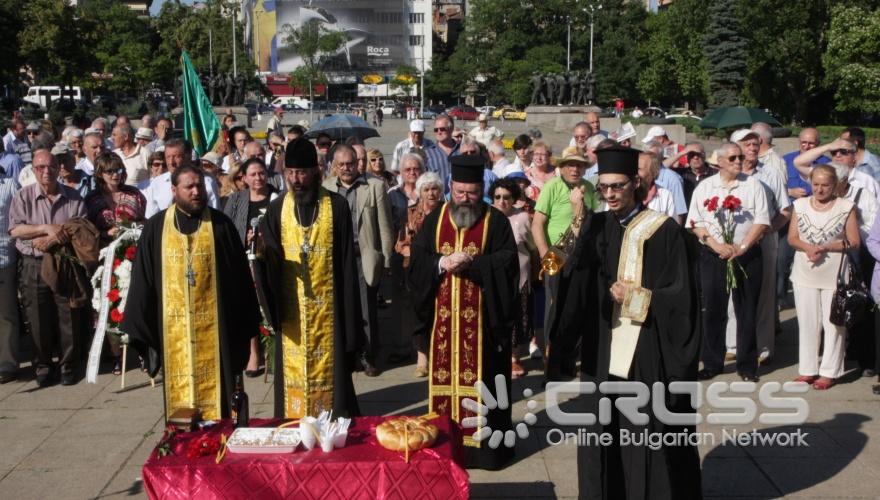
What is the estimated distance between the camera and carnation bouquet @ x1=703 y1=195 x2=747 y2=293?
8.38 meters

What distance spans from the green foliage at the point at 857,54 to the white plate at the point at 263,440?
34.7 meters

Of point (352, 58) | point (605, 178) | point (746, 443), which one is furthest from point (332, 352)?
point (352, 58)

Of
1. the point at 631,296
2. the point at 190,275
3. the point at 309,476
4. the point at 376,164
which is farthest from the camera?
the point at 376,164

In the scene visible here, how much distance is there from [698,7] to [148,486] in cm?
5262

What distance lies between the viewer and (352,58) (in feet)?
362

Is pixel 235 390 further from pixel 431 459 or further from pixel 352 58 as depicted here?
pixel 352 58

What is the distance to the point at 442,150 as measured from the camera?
12.4 meters

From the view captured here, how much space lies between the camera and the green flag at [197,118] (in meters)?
13.1

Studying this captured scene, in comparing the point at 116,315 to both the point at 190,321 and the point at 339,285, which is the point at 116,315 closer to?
the point at 190,321

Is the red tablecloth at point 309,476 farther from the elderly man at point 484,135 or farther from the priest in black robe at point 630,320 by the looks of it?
the elderly man at point 484,135

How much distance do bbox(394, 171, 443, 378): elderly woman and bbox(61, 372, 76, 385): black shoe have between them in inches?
118

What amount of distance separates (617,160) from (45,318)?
5926 mm

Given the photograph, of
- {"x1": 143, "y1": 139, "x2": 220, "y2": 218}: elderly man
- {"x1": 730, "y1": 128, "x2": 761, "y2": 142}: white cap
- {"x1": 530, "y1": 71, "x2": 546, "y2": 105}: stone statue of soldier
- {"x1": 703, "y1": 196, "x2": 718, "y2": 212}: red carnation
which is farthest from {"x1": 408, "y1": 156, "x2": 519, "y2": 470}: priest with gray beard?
{"x1": 530, "y1": 71, "x2": 546, "y2": 105}: stone statue of soldier

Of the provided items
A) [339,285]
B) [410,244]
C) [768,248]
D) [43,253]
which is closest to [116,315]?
[43,253]
